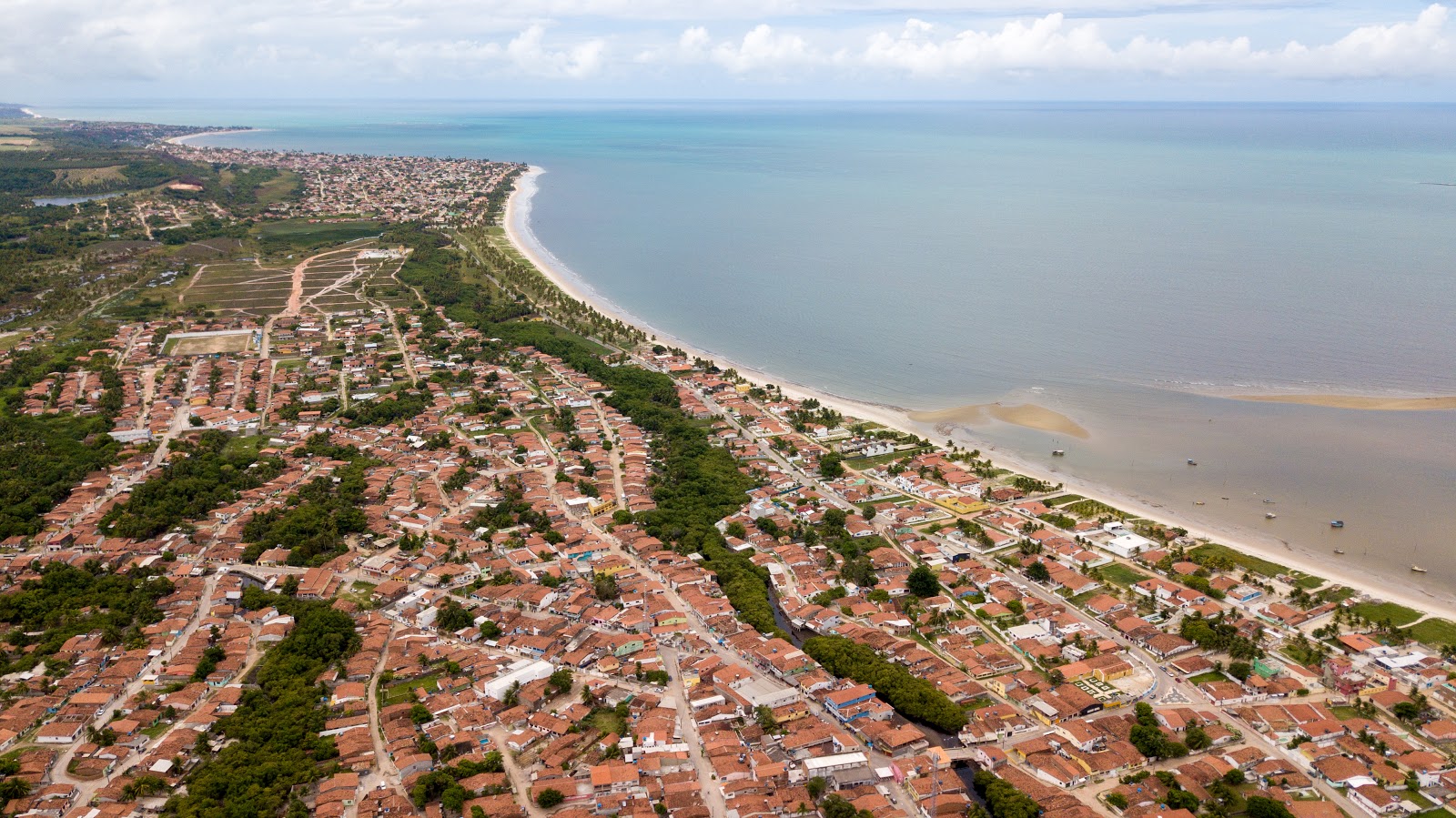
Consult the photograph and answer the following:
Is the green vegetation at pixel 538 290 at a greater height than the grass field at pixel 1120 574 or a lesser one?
greater

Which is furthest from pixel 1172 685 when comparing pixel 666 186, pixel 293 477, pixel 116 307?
pixel 666 186

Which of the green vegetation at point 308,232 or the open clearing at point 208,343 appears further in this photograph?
the green vegetation at point 308,232

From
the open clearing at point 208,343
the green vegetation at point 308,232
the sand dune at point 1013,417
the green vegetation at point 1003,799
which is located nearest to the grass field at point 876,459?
the sand dune at point 1013,417

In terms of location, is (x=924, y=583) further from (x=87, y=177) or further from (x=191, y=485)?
(x=87, y=177)

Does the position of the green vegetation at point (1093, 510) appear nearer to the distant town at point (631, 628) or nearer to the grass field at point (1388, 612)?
the distant town at point (631, 628)

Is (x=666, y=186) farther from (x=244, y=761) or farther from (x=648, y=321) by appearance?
(x=244, y=761)

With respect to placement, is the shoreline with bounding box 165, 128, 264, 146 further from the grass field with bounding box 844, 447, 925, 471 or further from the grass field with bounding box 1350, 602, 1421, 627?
the grass field with bounding box 1350, 602, 1421, 627
